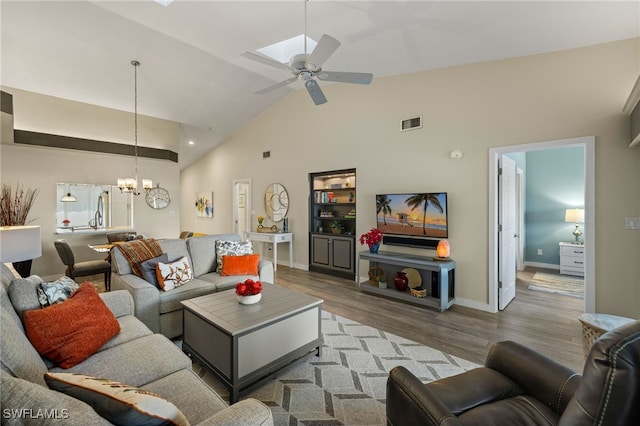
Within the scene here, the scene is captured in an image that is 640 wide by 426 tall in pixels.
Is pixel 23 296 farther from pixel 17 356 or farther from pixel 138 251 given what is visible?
pixel 138 251

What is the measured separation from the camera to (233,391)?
1.93 meters

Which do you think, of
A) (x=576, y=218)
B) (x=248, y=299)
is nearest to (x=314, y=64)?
(x=248, y=299)

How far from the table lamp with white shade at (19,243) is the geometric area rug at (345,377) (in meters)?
1.45

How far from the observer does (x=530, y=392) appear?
1.41 m

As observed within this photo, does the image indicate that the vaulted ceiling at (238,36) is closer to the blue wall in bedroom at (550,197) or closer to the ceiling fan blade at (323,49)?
the ceiling fan blade at (323,49)

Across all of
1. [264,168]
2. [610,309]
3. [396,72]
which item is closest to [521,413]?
[610,309]

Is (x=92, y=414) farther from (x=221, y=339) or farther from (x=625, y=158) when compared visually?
(x=625, y=158)

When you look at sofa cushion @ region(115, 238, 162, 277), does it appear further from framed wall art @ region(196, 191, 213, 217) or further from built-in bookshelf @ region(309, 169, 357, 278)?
framed wall art @ region(196, 191, 213, 217)

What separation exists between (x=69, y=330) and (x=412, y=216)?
12.7 feet

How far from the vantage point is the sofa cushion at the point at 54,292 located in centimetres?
179

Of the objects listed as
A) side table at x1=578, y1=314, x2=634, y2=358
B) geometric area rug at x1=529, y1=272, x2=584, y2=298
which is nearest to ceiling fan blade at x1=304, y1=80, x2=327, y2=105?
side table at x1=578, y1=314, x2=634, y2=358

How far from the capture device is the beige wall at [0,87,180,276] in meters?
5.01

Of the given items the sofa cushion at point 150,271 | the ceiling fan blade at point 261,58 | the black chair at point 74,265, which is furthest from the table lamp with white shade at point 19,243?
the black chair at point 74,265

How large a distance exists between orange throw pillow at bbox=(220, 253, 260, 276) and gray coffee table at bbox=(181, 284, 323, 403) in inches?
33.9
